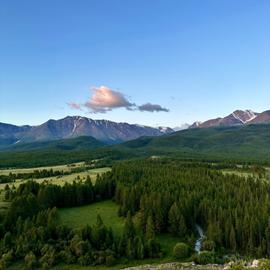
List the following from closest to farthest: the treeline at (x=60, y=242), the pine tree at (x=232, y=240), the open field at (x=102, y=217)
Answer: the treeline at (x=60, y=242) → the pine tree at (x=232, y=240) → the open field at (x=102, y=217)

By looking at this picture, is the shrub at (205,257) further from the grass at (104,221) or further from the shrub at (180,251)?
the grass at (104,221)

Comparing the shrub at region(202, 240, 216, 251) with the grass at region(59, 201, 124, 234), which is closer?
the shrub at region(202, 240, 216, 251)

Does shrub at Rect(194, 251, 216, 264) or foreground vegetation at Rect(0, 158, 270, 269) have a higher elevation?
foreground vegetation at Rect(0, 158, 270, 269)

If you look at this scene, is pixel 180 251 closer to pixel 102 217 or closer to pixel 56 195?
pixel 102 217

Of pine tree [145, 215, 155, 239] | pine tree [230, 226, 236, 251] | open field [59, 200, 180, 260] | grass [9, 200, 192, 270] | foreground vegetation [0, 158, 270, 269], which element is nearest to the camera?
grass [9, 200, 192, 270]

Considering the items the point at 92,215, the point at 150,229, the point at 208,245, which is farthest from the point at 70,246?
the point at 208,245

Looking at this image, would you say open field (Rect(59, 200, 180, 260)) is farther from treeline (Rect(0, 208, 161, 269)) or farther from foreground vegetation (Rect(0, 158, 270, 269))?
treeline (Rect(0, 208, 161, 269))

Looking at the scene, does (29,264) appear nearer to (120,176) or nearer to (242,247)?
(242,247)

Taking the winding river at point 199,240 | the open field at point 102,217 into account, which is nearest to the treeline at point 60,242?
the open field at point 102,217

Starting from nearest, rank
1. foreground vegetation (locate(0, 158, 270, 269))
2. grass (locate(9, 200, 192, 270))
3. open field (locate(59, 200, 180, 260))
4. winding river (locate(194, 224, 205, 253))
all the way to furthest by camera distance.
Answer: grass (locate(9, 200, 192, 270))
foreground vegetation (locate(0, 158, 270, 269))
winding river (locate(194, 224, 205, 253))
open field (locate(59, 200, 180, 260))

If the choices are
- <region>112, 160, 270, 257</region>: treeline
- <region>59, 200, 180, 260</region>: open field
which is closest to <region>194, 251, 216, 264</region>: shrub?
<region>112, 160, 270, 257</region>: treeline
